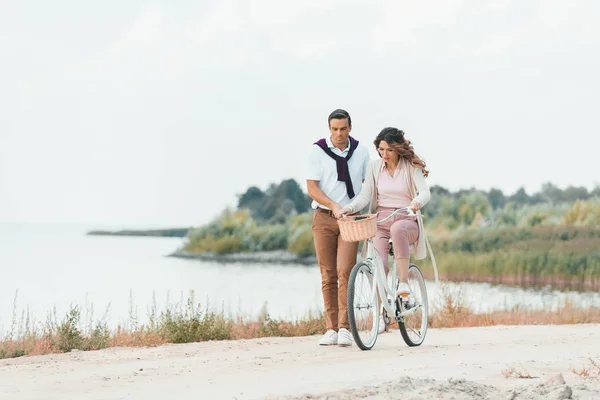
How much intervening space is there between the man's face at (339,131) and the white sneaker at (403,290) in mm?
1554

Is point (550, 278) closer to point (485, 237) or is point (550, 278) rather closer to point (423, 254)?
point (485, 237)

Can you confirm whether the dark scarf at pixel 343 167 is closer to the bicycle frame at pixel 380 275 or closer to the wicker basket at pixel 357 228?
the bicycle frame at pixel 380 275

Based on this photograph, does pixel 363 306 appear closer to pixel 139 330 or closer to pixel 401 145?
pixel 401 145

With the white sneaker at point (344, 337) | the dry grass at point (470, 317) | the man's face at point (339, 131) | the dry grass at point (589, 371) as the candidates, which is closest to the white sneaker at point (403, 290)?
the white sneaker at point (344, 337)

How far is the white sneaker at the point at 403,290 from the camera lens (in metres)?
9.23

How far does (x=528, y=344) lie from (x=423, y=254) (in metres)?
2.12

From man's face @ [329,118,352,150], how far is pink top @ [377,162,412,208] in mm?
561

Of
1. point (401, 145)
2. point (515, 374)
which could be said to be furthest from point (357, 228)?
point (515, 374)

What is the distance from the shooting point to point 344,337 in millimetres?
9477

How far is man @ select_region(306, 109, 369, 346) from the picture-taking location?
9.21 m

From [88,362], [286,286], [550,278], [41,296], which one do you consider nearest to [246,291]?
[286,286]

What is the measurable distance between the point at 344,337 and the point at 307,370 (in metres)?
1.47

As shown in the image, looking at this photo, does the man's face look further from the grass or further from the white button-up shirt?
the grass

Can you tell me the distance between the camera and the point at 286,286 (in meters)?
36.9
